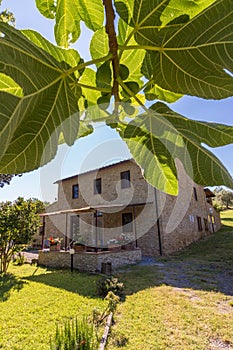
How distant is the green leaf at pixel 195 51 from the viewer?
1.15 ft

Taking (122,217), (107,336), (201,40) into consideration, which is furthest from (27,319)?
(122,217)

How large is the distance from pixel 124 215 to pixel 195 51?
14822 millimetres

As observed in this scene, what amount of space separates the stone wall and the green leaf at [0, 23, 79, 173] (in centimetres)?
1055

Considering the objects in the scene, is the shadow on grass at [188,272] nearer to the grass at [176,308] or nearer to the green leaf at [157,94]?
the grass at [176,308]

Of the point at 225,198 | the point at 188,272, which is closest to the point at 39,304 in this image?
the point at 188,272

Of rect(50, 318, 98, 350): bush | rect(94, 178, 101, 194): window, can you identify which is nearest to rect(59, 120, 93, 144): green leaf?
rect(50, 318, 98, 350): bush

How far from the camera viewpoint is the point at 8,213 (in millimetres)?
11023

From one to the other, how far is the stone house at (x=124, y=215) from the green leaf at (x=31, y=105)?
39.5ft

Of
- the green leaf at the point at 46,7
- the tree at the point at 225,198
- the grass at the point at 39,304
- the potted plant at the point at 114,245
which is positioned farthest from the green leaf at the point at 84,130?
the tree at the point at 225,198

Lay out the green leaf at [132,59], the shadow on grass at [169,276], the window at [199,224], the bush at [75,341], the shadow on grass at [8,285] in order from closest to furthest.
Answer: the green leaf at [132,59] < the bush at [75,341] < the shadow on grass at [8,285] < the shadow on grass at [169,276] < the window at [199,224]

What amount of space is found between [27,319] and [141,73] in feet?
22.6

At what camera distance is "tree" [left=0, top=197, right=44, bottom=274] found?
10.7 meters

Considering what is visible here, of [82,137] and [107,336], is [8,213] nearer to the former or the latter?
[107,336]

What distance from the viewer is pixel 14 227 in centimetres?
1083
